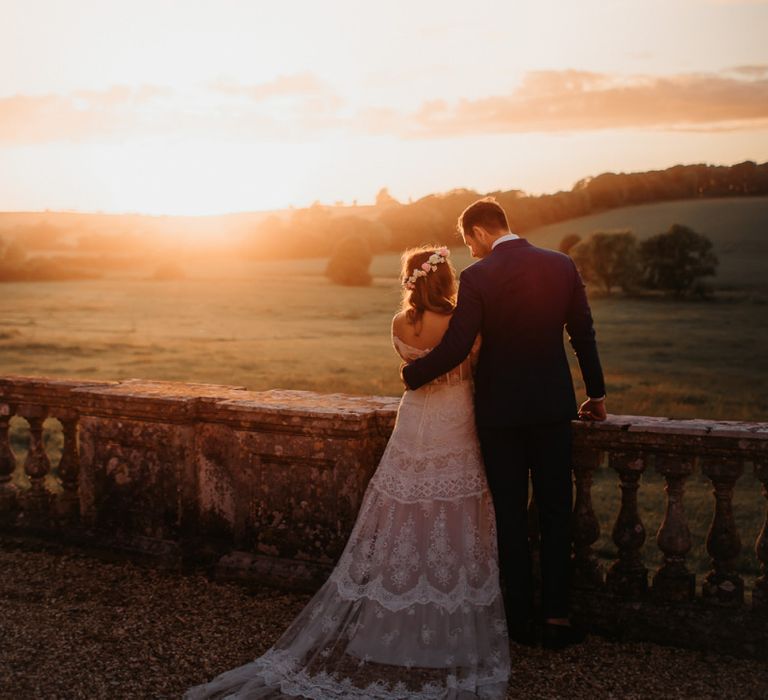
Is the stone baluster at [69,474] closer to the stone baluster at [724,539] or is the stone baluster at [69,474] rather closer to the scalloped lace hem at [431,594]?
the scalloped lace hem at [431,594]

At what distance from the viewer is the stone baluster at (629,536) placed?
4.36 metres

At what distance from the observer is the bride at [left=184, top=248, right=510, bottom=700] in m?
3.82

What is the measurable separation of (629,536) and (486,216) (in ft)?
5.94

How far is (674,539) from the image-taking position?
4.32 m

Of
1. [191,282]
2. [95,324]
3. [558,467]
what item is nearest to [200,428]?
[558,467]

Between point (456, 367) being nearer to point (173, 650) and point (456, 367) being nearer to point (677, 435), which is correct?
point (677, 435)

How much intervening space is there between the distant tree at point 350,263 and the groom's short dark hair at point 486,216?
3645cm

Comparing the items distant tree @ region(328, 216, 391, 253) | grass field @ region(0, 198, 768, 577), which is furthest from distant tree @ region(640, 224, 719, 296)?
distant tree @ region(328, 216, 391, 253)

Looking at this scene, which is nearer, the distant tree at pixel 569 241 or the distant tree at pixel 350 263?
the distant tree at pixel 350 263

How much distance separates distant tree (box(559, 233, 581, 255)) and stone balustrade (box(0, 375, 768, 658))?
38.9 meters

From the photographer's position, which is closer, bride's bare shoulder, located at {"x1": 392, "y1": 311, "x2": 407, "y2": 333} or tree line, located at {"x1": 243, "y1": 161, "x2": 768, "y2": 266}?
bride's bare shoulder, located at {"x1": 392, "y1": 311, "x2": 407, "y2": 333}

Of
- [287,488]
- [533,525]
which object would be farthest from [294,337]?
[533,525]

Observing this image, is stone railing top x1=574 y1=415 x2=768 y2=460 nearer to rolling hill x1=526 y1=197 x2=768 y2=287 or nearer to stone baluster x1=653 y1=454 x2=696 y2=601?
stone baluster x1=653 y1=454 x2=696 y2=601

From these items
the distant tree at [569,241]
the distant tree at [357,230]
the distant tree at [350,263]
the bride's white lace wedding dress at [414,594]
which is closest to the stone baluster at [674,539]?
the bride's white lace wedding dress at [414,594]
